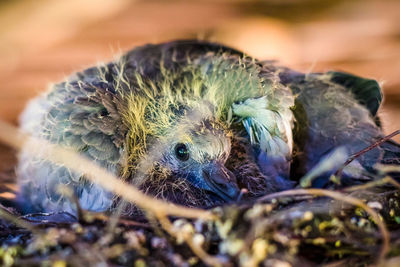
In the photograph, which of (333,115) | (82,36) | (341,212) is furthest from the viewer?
(82,36)

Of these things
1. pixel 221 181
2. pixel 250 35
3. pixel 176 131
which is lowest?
pixel 250 35

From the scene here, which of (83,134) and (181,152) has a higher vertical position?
(83,134)

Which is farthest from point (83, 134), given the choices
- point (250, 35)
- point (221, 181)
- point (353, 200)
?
point (250, 35)

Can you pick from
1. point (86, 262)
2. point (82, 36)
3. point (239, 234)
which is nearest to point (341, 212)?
point (239, 234)

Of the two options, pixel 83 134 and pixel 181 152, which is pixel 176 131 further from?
pixel 83 134

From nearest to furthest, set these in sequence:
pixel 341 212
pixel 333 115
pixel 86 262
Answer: pixel 86 262 → pixel 341 212 → pixel 333 115

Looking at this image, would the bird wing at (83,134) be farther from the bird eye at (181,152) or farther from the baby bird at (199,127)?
the bird eye at (181,152)

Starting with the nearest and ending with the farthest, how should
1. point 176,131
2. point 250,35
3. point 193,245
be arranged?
point 193,245, point 176,131, point 250,35

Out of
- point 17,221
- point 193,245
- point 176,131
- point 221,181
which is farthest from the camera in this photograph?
point 176,131

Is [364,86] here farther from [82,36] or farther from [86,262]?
[82,36]
